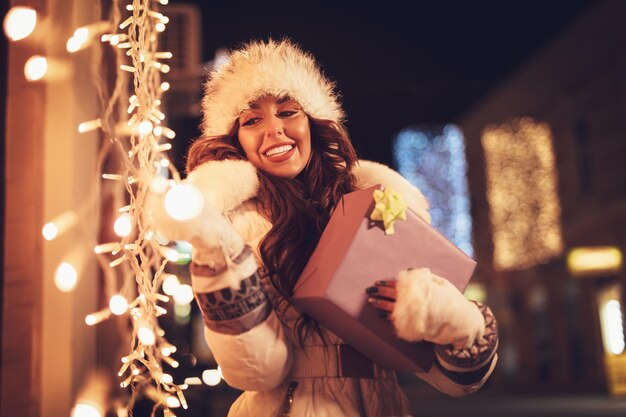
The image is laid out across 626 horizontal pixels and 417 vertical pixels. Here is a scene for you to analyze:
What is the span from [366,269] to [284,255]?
268 mm

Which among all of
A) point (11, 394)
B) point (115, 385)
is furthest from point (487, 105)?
point (11, 394)

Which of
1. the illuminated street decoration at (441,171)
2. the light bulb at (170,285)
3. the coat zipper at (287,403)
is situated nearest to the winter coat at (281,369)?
the coat zipper at (287,403)

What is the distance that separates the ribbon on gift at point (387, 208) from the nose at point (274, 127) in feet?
1.41

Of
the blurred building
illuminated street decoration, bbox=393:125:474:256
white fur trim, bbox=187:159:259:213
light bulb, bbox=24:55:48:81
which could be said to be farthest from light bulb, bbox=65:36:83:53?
illuminated street decoration, bbox=393:125:474:256

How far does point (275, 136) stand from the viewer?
2014 millimetres

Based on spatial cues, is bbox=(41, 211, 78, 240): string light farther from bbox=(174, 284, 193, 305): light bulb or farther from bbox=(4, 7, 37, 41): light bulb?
bbox=(4, 7, 37, 41): light bulb

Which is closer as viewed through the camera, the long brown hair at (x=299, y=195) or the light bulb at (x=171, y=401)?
the light bulb at (x=171, y=401)

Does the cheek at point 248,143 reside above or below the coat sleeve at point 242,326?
above

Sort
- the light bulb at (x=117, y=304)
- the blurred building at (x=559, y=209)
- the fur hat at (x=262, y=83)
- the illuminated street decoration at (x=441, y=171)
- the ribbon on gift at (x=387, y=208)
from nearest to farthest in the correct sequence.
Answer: the light bulb at (x=117, y=304) → the ribbon on gift at (x=387, y=208) → the fur hat at (x=262, y=83) → the blurred building at (x=559, y=209) → the illuminated street decoration at (x=441, y=171)

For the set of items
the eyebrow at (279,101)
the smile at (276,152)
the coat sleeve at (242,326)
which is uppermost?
the eyebrow at (279,101)

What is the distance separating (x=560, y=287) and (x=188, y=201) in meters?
14.1

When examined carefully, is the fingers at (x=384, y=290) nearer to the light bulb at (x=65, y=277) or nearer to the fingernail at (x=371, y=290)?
the fingernail at (x=371, y=290)

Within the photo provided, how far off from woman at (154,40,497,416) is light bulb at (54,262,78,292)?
0.22 metres

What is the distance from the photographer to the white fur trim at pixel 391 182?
205cm
